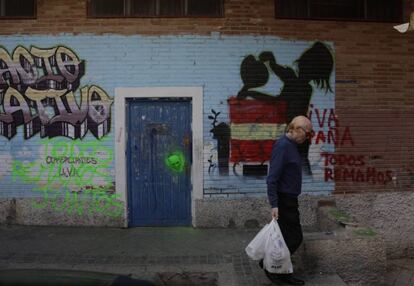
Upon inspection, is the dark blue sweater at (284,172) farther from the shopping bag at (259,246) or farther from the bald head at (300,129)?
the shopping bag at (259,246)

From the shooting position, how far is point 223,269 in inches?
254

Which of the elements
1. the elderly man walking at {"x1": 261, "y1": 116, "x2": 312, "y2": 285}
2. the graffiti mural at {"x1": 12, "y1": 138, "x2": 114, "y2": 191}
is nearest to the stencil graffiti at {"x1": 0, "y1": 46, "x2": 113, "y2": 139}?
the graffiti mural at {"x1": 12, "y1": 138, "x2": 114, "y2": 191}

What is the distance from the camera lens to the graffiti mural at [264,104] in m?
8.41

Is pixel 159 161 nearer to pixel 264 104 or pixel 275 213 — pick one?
pixel 264 104

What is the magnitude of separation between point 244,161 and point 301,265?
8.06 ft

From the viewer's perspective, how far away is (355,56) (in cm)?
863

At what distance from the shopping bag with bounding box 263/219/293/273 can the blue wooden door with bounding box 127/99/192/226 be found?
2.95 metres

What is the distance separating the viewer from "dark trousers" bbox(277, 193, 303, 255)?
5.83 metres

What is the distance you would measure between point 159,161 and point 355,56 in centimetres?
363

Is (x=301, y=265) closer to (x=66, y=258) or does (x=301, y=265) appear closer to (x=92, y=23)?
(x=66, y=258)

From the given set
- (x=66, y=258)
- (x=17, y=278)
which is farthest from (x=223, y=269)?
(x=17, y=278)

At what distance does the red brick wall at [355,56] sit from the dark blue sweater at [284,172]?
3007 millimetres

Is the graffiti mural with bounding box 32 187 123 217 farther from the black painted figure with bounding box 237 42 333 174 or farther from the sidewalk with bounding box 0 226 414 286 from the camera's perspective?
the black painted figure with bounding box 237 42 333 174

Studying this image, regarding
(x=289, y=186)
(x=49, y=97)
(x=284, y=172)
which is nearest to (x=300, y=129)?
(x=284, y=172)
